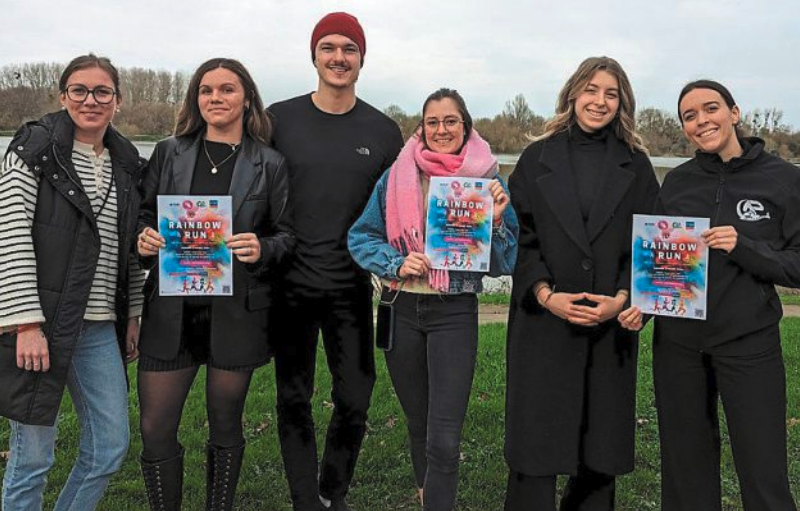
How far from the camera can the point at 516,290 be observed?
12.3 ft

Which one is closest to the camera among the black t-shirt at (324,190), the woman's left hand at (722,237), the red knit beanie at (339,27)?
the woman's left hand at (722,237)

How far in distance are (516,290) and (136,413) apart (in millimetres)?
3988

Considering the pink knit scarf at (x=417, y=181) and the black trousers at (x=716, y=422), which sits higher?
the pink knit scarf at (x=417, y=181)

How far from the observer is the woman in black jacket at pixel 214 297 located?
3604 mm

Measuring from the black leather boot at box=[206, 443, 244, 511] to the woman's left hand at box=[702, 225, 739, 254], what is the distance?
→ 2718 millimetres

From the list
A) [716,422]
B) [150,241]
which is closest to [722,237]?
[716,422]

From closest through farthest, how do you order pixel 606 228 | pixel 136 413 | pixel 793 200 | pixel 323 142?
pixel 793 200
pixel 606 228
pixel 323 142
pixel 136 413

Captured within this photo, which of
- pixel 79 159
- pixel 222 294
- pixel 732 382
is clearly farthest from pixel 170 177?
pixel 732 382

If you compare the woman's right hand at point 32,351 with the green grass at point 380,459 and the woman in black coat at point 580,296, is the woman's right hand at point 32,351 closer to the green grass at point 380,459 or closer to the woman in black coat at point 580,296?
the green grass at point 380,459

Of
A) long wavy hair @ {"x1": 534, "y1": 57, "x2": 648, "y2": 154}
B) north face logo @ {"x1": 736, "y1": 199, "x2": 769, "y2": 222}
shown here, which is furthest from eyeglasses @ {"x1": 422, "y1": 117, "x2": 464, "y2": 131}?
north face logo @ {"x1": 736, "y1": 199, "x2": 769, "y2": 222}

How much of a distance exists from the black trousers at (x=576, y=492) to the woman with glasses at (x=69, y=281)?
2.09 m

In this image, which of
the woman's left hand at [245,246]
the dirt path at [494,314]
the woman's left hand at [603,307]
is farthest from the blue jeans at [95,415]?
the dirt path at [494,314]

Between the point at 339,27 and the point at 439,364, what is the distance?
2.11 meters

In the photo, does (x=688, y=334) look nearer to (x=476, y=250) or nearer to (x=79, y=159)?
(x=476, y=250)
